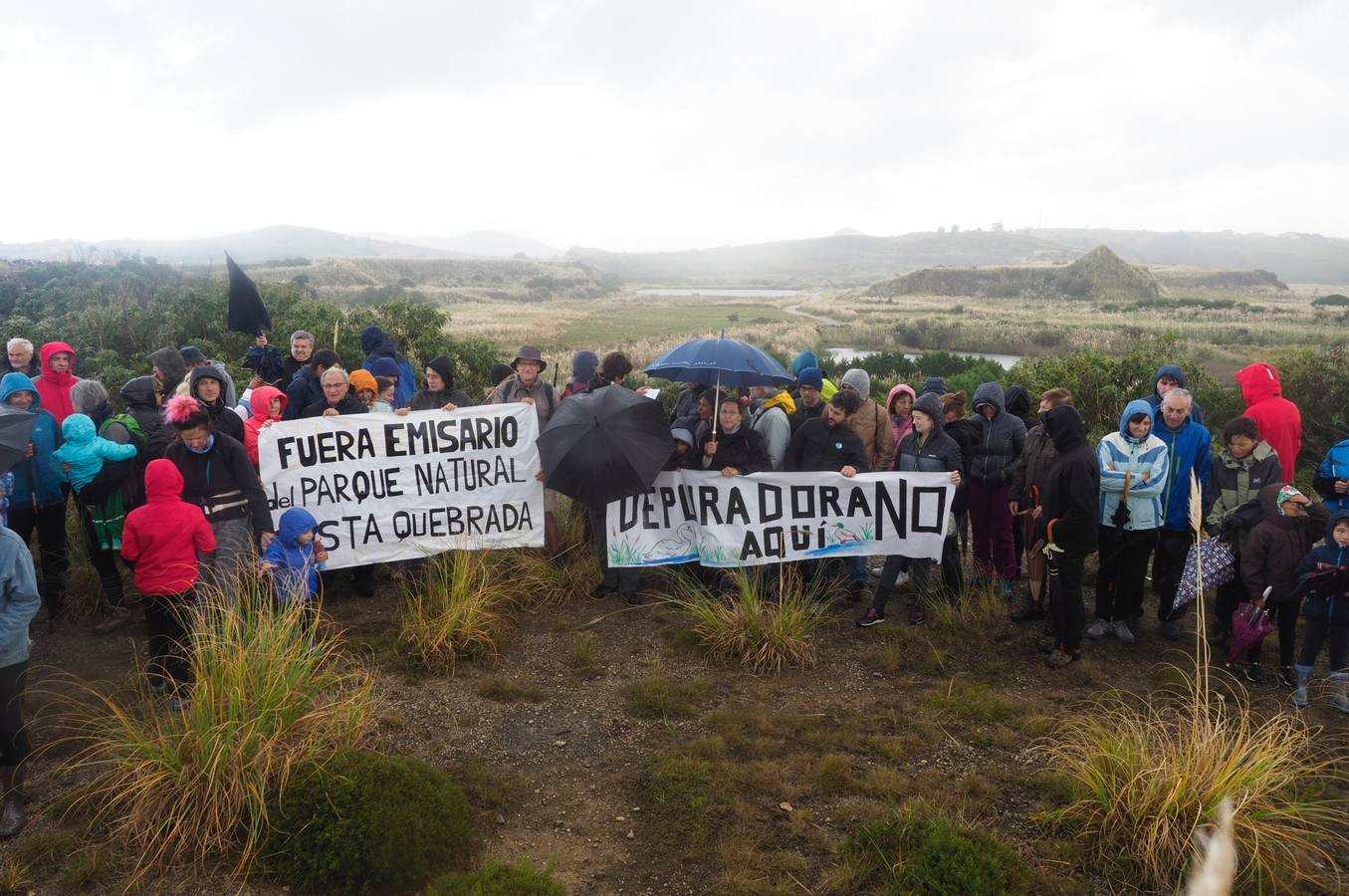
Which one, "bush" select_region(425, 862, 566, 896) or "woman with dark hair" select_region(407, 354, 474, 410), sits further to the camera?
"woman with dark hair" select_region(407, 354, 474, 410)

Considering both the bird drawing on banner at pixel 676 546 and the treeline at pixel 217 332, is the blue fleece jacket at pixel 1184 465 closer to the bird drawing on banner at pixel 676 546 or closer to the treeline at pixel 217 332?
the bird drawing on banner at pixel 676 546

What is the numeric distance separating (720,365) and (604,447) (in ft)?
3.92

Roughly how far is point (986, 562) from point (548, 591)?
3.91 m

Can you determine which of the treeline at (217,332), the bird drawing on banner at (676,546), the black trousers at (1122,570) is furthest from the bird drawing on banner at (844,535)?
the treeline at (217,332)

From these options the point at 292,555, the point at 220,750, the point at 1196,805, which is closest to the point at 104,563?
the point at 292,555

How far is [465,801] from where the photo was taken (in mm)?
4621

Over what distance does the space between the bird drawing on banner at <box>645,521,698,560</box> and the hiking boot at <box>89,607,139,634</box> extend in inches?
164

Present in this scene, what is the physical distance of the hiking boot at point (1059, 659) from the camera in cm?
636

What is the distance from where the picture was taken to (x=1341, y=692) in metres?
5.80

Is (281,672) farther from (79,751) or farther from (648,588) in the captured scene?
(648,588)

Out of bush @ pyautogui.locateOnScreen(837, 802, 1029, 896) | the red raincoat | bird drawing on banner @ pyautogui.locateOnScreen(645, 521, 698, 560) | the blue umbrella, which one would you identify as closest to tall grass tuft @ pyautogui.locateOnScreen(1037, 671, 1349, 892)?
bush @ pyautogui.locateOnScreen(837, 802, 1029, 896)

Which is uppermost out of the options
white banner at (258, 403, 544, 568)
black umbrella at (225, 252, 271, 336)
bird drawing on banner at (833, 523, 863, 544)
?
black umbrella at (225, 252, 271, 336)

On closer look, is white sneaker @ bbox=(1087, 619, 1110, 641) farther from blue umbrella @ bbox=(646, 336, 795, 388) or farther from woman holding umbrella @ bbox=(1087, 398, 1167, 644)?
blue umbrella @ bbox=(646, 336, 795, 388)

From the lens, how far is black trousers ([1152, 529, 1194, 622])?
22.7 ft
